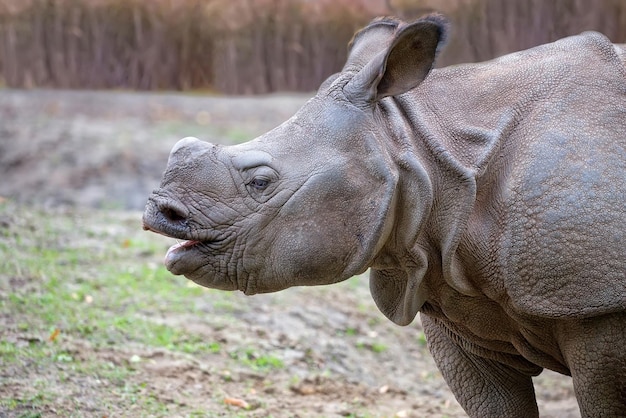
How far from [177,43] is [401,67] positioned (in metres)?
10.9

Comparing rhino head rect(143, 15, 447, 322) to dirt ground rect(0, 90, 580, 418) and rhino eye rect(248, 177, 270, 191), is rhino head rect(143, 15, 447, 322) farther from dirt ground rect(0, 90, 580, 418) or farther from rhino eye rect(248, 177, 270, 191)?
dirt ground rect(0, 90, 580, 418)

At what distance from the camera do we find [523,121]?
455cm

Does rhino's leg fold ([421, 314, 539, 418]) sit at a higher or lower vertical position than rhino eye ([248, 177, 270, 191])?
lower

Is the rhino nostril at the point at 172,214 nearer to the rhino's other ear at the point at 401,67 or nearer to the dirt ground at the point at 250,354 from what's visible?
the rhino's other ear at the point at 401,67

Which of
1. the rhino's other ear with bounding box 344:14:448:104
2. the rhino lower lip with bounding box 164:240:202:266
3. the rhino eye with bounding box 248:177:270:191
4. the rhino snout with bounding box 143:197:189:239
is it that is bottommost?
the rhino lower lip with bounding box 164:240:202:266

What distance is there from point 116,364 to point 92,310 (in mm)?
1055

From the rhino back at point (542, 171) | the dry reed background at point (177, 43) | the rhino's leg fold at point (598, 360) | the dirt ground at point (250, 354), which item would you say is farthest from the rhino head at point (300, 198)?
the dry reed background at point (177, 43)

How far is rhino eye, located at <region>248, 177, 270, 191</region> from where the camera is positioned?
14.4 ft

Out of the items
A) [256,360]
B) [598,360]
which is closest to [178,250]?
[598,360]

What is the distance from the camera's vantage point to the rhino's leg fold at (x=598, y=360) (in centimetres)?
433

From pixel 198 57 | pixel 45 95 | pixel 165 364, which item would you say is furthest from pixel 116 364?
pixel 45 95

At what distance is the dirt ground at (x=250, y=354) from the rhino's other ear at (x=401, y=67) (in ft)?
8.00

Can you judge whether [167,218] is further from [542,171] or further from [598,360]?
[598,360]

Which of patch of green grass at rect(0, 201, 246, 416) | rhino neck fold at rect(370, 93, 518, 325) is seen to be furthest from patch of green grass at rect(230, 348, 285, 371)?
rhino neck fold at rect(370, 93, 518, 325)
